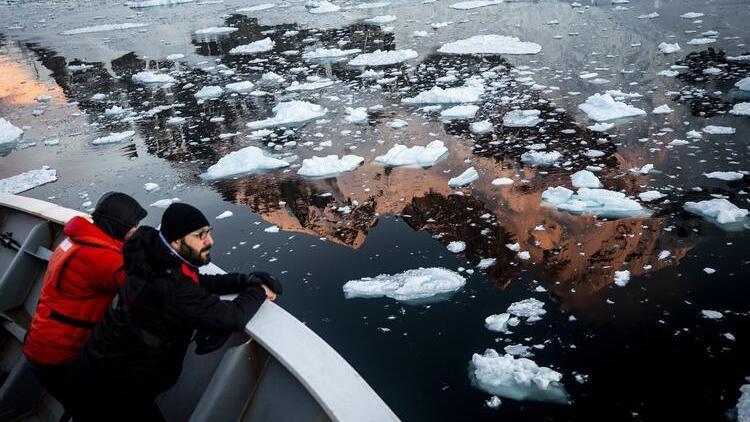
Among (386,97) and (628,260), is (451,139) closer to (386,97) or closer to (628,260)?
(386,97)

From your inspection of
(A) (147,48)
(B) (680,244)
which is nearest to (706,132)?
(B) (680,244)

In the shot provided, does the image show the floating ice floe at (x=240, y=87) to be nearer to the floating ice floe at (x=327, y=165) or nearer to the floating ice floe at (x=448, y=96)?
the floating ice floe at (x=448, y=96)

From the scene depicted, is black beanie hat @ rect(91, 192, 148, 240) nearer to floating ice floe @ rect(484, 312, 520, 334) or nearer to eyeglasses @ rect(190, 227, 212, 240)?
eyeglasses @ rect(190, 227, 212, 240)

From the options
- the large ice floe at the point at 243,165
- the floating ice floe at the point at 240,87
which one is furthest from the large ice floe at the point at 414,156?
the floating ice floe at the point at 240,87

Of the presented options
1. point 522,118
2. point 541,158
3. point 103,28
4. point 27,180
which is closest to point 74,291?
point 541,158

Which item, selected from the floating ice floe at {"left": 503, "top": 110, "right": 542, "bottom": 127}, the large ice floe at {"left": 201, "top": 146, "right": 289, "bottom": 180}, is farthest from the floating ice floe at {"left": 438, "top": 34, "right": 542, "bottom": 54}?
the large ice floe at {"left": 201, "top": 146, "right": 289, "bottom": 180}
